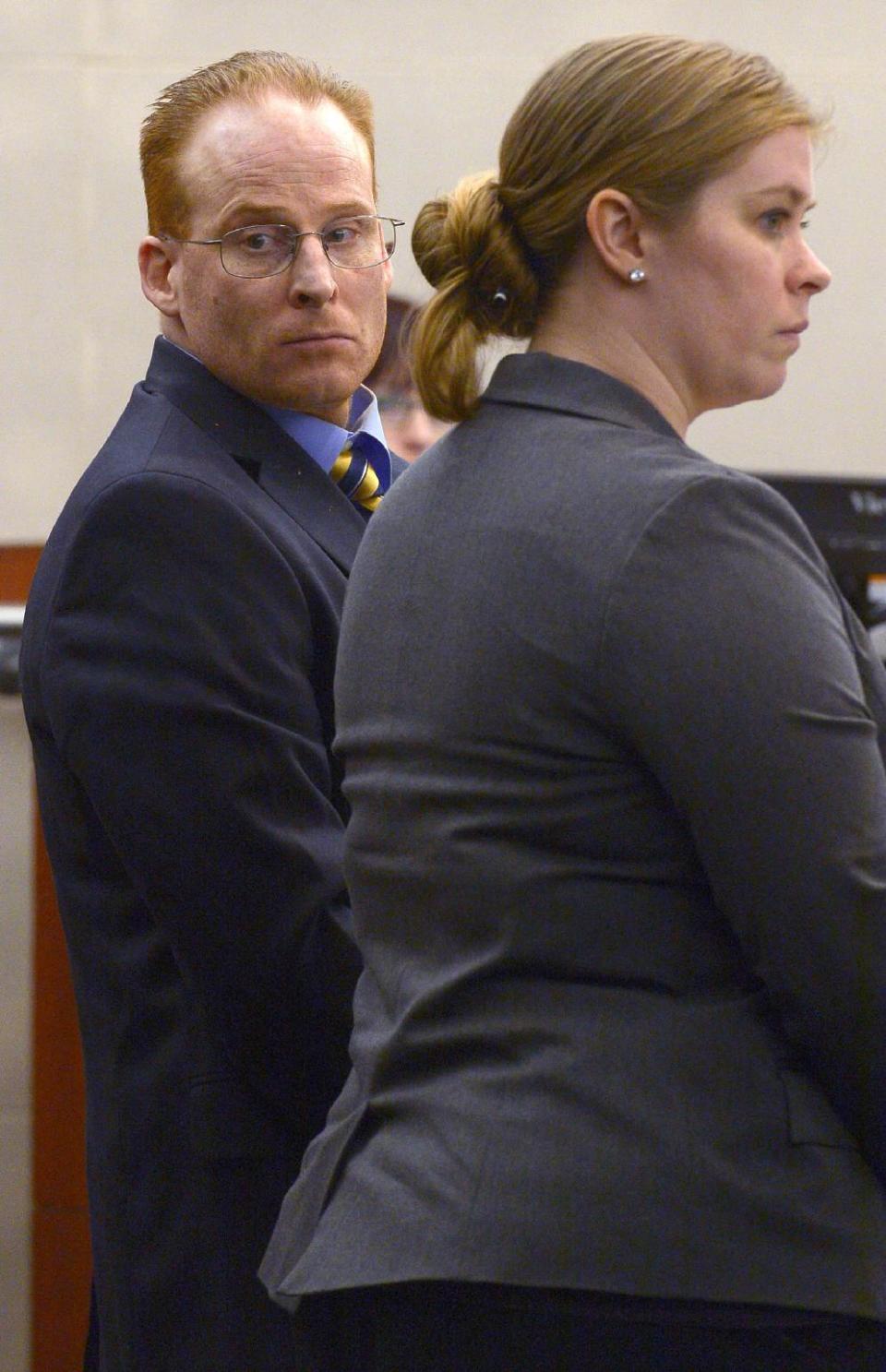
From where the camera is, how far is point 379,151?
11.8ft

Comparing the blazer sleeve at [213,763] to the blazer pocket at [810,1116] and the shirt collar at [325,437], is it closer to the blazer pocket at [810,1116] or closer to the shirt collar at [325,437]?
the shirt collar at [325,437]

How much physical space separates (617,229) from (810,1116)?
544 millimetres

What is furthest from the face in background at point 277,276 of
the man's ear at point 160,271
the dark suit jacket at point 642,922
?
the dark suit jacket at point 642,922

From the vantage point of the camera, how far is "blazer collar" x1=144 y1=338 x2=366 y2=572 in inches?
62.1

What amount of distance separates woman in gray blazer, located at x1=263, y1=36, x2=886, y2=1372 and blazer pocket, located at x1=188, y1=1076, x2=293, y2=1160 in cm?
34

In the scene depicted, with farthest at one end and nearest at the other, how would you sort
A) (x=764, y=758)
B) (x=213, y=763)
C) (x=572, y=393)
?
(x=213, y=763) → (x=572, y=393) → (x=764, y=758)

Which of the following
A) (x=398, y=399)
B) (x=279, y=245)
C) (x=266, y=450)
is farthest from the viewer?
(x=398, y=399)

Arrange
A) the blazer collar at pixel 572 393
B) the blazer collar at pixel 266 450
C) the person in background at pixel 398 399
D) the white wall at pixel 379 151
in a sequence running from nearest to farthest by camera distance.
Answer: the blazer collar at pixel 572 393
the blazer collar at pixel 266 450
the person in background at pixel 398 399
the white wall at pixel 379 151

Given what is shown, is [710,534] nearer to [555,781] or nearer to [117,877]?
[555,781]

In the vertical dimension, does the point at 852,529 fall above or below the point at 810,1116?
below

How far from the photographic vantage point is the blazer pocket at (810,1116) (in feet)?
3.34

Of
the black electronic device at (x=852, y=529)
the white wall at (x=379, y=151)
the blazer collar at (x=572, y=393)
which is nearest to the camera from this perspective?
the blazer collar at (x=572, y=393)

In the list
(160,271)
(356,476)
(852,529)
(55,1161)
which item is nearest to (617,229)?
(356,476)

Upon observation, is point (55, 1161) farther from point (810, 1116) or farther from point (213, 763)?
point (810, 1116)
